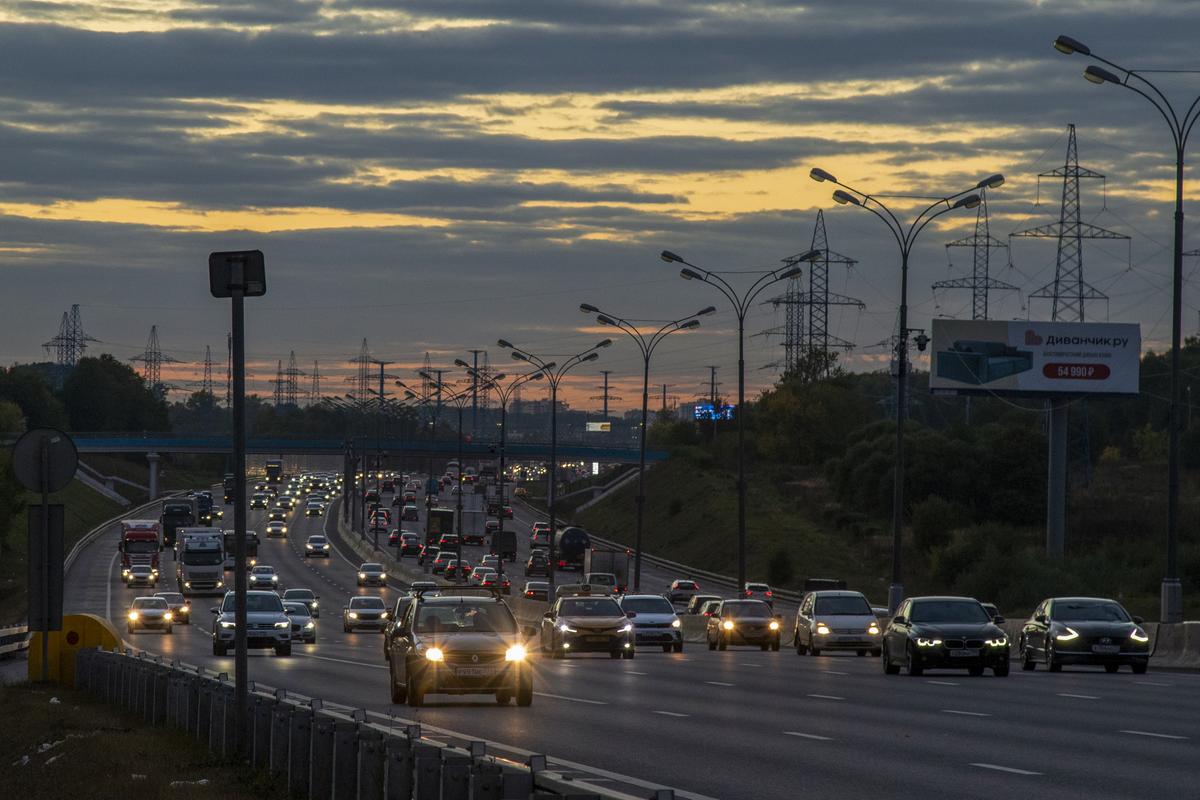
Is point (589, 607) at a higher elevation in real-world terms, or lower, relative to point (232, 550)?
higher

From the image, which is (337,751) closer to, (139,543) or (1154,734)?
(1154,734)

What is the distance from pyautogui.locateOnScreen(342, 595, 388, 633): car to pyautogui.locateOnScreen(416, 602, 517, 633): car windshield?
140 ft

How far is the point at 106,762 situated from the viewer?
1666 cm

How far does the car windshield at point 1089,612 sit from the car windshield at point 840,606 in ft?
29.0

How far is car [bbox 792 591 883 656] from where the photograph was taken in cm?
4381

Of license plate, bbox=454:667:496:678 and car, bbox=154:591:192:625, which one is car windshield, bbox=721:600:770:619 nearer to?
license plate, bbox=454:667:496:678

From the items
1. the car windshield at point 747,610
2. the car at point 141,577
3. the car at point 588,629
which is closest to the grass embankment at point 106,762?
the car at point 588,629

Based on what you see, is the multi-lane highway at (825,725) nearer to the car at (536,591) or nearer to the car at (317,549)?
the car at (536,591)

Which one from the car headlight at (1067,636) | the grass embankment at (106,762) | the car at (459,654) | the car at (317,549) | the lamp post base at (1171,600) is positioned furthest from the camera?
the car at (317,549)

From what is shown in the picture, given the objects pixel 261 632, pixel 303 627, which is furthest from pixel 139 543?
pixel 261 632

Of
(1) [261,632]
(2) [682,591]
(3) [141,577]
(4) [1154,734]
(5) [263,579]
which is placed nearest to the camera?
(4) [1154,734]

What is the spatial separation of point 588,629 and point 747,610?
8.84 m

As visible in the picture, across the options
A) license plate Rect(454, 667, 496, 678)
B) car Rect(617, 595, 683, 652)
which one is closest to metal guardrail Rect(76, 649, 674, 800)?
license plate Rect(454, 667, 496, 678)

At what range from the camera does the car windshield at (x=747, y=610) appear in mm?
50062
